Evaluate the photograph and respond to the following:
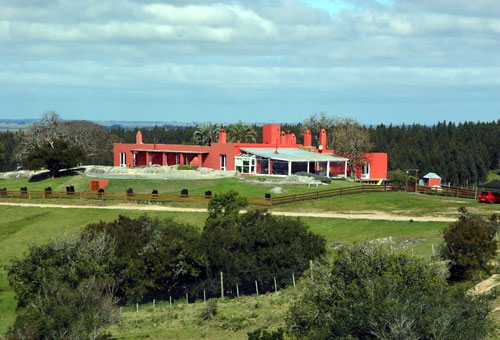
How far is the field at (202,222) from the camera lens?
32.1 m

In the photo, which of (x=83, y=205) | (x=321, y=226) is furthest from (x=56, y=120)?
(x=321, y=226)

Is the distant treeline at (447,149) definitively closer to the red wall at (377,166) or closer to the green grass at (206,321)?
the red wall at (377,166)

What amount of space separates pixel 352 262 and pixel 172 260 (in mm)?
15638

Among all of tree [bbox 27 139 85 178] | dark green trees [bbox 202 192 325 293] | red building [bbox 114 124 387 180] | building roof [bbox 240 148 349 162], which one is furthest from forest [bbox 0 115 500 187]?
dark green trees [bbox 202 192 325 293]

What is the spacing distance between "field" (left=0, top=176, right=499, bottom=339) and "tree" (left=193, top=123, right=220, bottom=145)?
21052 millimetres

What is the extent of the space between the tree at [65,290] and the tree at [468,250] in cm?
1596

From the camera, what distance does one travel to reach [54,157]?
84312 mm

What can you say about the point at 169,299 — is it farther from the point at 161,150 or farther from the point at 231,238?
the point at 161,150

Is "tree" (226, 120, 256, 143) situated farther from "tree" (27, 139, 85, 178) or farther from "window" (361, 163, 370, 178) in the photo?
"tree" (27, 139, 85, 178)

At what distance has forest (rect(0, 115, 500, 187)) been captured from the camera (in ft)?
357

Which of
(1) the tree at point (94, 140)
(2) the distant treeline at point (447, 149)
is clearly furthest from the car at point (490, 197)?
(1) the tree at point (94, 140)

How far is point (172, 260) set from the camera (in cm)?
4034

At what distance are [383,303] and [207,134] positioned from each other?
77.4 m

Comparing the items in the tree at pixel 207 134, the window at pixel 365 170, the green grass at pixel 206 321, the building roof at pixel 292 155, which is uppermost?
the tree at pixel 207 134
